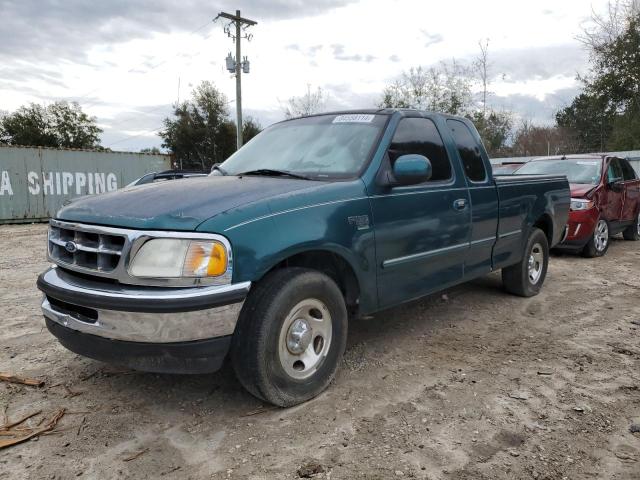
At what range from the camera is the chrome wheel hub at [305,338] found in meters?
2.84

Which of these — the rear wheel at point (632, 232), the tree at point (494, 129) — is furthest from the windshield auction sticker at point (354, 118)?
the tree at point (494, 129)

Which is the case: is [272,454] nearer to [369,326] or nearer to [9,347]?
[369,326]

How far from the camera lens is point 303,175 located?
339 cm

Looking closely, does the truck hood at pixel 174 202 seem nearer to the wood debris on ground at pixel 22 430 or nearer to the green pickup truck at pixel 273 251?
the green pickup truck at pixel 273 251

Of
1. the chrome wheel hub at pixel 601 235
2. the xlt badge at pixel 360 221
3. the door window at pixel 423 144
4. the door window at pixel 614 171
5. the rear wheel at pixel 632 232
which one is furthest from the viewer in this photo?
the rear wheel at pixel 632 232

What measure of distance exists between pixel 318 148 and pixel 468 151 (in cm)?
159

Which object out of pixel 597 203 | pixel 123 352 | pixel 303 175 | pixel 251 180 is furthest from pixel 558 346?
pixel 597 203

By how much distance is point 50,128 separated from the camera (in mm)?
45375

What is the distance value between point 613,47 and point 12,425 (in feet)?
94.2

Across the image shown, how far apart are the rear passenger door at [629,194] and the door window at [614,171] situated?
201 millimetres

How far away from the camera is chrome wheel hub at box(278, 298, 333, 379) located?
2842 mm

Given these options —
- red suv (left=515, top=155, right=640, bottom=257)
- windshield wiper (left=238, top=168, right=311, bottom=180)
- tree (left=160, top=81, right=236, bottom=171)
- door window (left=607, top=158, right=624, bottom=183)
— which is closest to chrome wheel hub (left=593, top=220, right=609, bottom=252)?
red suv (left=515, top=155, right=640, bottom=257)

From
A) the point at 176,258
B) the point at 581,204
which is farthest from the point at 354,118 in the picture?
the point at 581,204

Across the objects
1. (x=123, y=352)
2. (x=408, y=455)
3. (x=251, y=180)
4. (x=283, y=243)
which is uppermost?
(x=251, y=180)
